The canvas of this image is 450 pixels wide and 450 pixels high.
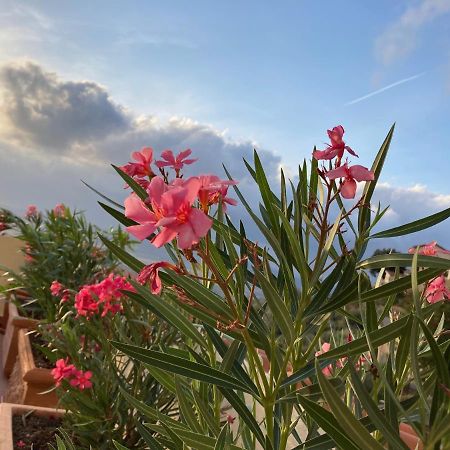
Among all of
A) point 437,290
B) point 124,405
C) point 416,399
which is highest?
point 437,290

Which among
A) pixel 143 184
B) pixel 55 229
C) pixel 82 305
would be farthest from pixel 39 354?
pixel 143 184

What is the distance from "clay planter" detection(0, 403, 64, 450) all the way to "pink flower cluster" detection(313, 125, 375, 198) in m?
1.86

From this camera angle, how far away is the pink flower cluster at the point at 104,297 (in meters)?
2.31

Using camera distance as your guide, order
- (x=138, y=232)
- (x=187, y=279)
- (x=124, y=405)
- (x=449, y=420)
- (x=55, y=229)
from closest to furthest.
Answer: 1. (x=449, y=420)
2. (x=138, y=232)
3. (x=187, y=279)
4. (x=124, y=405)
5. (x=55, y=229)

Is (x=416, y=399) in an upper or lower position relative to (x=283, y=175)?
lower

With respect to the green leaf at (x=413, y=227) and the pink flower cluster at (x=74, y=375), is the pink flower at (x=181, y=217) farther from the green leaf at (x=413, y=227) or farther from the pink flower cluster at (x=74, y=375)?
the pink flower cluster at (x=74, y=375)

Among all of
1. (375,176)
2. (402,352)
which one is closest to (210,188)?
(375,176)

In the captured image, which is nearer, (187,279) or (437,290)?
(187,279)

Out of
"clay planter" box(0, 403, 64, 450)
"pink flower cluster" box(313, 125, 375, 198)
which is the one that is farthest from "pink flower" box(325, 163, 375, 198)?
"clay planter" box(0, 403, 64, 450)

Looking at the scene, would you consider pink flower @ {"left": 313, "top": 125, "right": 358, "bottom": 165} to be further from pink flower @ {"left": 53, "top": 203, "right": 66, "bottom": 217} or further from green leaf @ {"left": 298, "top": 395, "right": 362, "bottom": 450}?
pink flower @ {"left": 53, "top": 203, "right": 66, "bottom": 217}

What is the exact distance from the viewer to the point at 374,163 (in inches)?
40.7

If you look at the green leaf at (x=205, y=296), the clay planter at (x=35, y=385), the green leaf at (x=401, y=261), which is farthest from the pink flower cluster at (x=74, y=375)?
the green leaf at (x=401, y=261)

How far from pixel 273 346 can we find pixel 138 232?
29 centimetres

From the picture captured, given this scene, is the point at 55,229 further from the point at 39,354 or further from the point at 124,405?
the point at 124,405
